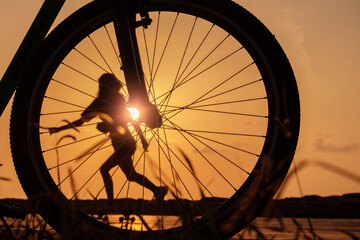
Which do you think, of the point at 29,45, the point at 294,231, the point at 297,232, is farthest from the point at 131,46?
the point at 294,231

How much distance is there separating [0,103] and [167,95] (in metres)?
0.89

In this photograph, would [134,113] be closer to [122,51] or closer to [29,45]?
[122,51]

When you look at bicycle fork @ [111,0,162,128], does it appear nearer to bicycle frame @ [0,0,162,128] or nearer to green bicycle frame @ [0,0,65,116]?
bicycle frame @ [0,0,162,128]

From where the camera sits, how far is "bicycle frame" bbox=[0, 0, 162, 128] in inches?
80.0

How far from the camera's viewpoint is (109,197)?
3.75 m

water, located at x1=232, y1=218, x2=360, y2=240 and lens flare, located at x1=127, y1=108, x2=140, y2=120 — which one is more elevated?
lens flare, located at x1=127, y1=108, x2=140, y2=120

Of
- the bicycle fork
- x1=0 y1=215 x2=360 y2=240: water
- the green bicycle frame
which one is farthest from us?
the green bicycle frame

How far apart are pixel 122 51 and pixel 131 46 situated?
0.17ft

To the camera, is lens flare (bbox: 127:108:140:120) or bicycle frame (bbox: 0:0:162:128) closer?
bicycle frame (bbox: 0:0:162:128)

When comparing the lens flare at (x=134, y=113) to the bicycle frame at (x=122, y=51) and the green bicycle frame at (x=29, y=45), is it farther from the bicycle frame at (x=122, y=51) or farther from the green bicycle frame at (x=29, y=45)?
the green bicycle frame at (x=29, y=45)

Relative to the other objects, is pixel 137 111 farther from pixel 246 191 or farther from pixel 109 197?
pixel 109 197

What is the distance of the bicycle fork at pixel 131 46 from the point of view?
203cm

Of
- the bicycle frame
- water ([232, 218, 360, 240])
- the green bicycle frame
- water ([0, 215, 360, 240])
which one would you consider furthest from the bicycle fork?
water ([232, 218, 360, 240])

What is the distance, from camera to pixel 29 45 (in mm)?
2148
